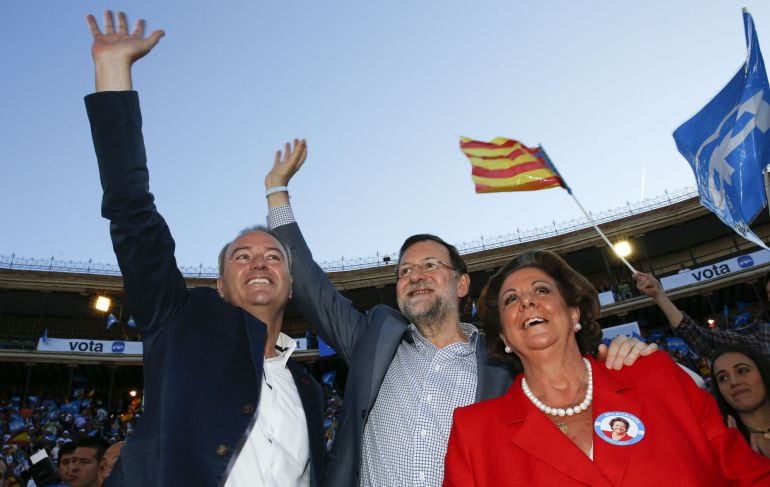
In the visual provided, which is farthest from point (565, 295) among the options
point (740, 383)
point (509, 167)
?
point (509, 167)

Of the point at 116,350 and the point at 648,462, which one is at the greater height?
the point at 116,350

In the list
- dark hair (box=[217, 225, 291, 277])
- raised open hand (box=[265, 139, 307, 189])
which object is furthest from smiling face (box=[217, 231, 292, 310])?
raised open hand (box=[265, 139, 307, 189])

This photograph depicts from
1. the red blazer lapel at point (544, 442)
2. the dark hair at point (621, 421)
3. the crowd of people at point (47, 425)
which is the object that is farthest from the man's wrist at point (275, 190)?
the crowd of people at point (47, 425)

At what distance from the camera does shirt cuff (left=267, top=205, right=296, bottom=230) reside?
355cm

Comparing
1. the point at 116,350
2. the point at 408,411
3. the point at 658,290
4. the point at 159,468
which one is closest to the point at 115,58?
the point at 159,468

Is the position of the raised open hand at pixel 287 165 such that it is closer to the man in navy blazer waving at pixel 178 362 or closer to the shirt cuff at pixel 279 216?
the shirt cuff at pixel 279 216

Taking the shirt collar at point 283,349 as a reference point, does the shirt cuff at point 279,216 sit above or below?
above

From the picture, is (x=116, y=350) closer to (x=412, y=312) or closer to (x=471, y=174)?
(x=471, y=174)

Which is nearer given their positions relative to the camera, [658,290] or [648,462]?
[648,462]

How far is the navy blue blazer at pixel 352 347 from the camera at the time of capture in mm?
2824

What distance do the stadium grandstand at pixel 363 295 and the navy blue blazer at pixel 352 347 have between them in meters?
17.6

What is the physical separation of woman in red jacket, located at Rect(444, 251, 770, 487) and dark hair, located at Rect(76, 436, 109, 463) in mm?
4540

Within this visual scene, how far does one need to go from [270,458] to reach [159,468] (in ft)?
1.68

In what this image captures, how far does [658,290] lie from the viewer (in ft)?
17.2
